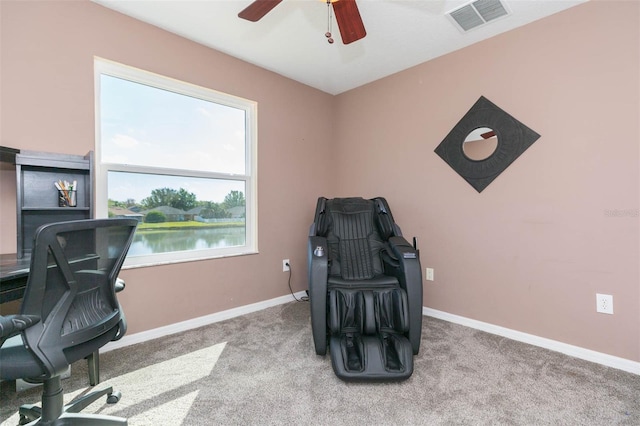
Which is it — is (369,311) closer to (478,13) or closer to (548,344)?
(548,344)

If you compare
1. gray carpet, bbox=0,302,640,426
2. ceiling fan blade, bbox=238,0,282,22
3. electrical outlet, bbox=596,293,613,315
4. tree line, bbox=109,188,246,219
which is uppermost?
ceiling fan blade, bbox=238,0,282,22

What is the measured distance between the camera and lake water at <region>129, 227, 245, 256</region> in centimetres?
242

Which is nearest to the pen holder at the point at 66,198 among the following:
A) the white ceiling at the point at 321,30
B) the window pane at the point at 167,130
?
the window pane at the point at 167,130

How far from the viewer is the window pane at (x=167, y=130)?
89.8 inches

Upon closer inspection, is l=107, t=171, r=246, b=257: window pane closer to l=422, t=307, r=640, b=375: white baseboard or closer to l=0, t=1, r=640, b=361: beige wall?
l=0, t=1, r=640, b=361: beige wall

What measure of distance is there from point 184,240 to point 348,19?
2.13m

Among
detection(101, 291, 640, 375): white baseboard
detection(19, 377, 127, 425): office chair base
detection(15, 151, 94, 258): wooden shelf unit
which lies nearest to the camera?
detection(19, 377, 127, 425): office chair base

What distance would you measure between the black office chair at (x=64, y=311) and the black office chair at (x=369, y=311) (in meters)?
1.12

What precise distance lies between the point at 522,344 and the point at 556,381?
51 centimetres

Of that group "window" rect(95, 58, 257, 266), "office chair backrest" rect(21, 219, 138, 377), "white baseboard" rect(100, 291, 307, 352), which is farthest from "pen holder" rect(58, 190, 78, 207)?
"white baseboard" rect(100, 291, 307, 352)

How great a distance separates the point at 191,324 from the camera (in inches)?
102

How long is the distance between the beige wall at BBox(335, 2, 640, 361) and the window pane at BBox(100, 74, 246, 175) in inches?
69.2

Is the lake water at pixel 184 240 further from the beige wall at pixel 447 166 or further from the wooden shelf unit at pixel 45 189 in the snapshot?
the wooden shelf unit at pixel 45 189

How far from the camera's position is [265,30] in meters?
2.41
